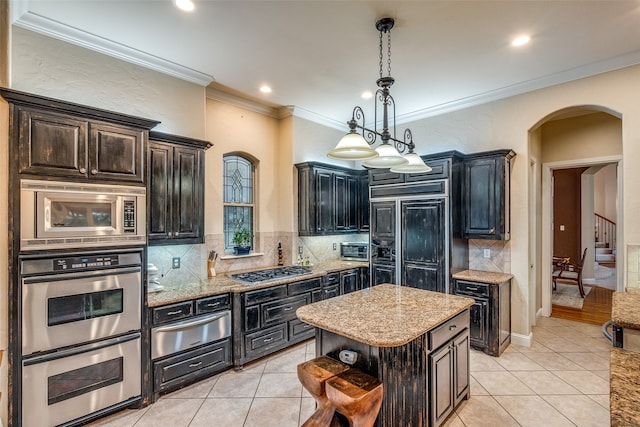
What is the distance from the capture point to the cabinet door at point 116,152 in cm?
256

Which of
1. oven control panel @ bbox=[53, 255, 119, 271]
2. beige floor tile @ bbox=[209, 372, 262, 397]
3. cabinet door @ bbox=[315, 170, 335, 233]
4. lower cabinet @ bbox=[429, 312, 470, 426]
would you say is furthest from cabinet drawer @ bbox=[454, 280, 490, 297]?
oven control panel @ bbox=[53, 255, 119, 271]

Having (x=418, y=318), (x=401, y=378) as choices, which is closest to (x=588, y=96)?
(x=418, y=318)

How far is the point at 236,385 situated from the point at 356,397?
1.84 m

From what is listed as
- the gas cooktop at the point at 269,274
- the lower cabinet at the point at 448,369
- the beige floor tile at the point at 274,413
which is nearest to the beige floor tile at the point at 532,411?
the lower cabinet at the point at 448,369

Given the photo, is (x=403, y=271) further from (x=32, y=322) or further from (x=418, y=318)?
(x=32, y=322)

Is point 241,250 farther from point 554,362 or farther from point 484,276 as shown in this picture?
point 554,362

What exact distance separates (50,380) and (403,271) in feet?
12.5

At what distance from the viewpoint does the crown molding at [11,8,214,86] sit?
2.61 m

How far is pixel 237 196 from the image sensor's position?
457 cm

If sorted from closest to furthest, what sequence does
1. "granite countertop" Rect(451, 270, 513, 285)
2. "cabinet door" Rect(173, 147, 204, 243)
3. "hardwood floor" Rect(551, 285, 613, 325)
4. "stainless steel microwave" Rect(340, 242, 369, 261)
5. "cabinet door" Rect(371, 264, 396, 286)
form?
"cabinet door" Rect(173, 147, 204, 243) → "granite countertop" Rect(451, 270, 513, 285) → "cabinet door" Rect(371, 264, 396, 286) → "hardwood floor" Rect(551, 285, 613, 325) → "stainless steel microwave" Rect(340, 242, 369, 261)

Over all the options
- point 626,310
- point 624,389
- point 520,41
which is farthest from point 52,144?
point 626,310

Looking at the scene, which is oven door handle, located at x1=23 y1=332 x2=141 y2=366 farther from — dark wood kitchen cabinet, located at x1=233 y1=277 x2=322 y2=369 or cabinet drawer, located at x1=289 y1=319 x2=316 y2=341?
cabinet drawer, located at x1=289 y1=319 x2=316 y2=341

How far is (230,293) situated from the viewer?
3373 mm

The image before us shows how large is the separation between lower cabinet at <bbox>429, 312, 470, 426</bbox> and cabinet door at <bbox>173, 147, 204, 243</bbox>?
8.49ft
